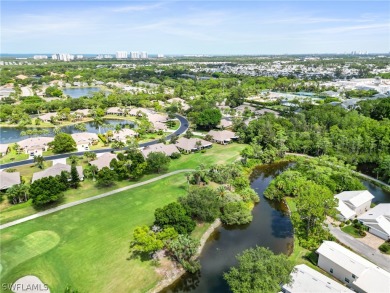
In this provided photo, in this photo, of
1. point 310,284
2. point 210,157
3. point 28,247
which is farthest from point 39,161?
point 310,284

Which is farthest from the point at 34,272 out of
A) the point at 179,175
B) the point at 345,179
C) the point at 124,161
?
the point at 345,179

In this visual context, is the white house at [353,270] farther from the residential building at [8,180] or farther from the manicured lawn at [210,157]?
the residential building at [8,180]

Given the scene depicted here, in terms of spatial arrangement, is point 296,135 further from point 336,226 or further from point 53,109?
point 53,109

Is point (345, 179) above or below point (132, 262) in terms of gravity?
above

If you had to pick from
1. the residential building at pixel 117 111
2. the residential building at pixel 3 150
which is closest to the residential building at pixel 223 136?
the residential building at pixel 117 111

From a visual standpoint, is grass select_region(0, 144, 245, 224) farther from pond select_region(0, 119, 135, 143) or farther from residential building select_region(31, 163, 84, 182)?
pond select_region(0, 119, 135, 143)

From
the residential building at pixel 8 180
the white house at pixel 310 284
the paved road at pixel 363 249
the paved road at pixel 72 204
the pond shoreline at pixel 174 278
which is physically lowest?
the pond shoreline at pixel 174 278
